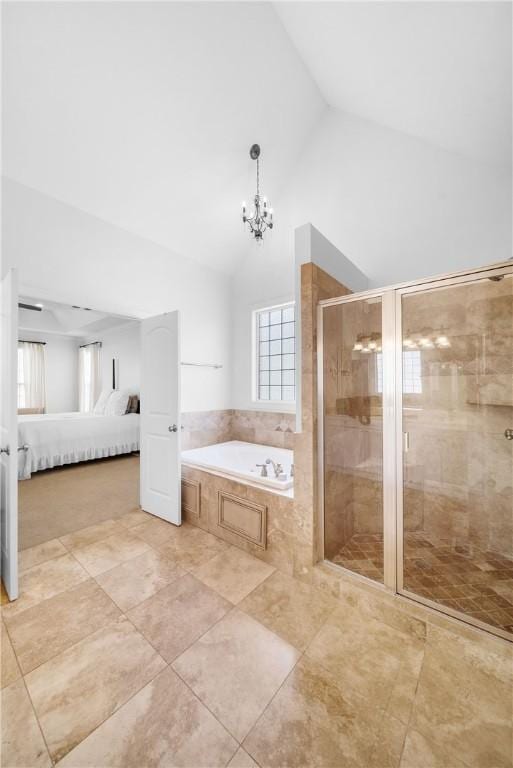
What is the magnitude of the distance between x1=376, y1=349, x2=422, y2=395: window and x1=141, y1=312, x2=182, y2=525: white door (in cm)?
177

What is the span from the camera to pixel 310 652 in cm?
147

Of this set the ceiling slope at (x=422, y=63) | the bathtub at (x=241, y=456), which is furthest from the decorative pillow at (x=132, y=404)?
the ceiling slope at (x=422, y=63)

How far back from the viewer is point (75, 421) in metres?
4.79

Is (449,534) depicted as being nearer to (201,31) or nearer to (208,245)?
(208,245)

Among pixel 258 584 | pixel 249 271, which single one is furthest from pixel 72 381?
pixel 258 584

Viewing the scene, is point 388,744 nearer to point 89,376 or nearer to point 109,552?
point 109,552

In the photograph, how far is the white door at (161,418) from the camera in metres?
2.78

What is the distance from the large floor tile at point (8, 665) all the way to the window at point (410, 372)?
2510 millimetres

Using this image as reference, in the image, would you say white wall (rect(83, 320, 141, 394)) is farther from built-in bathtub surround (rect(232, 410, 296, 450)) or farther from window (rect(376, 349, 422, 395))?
window (rect(376, 349, 422, 395))

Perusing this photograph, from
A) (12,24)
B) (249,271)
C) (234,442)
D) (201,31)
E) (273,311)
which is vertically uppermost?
(201,31)

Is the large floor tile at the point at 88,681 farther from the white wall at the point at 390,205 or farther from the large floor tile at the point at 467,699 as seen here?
the white wall at the point at 390,205

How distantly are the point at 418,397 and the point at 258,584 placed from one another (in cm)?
170

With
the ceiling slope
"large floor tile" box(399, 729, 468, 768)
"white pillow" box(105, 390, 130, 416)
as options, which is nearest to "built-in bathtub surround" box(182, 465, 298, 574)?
"large floor tile" box(399, 729, 468, 768)

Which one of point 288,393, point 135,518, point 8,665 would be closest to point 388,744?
point 8,665
